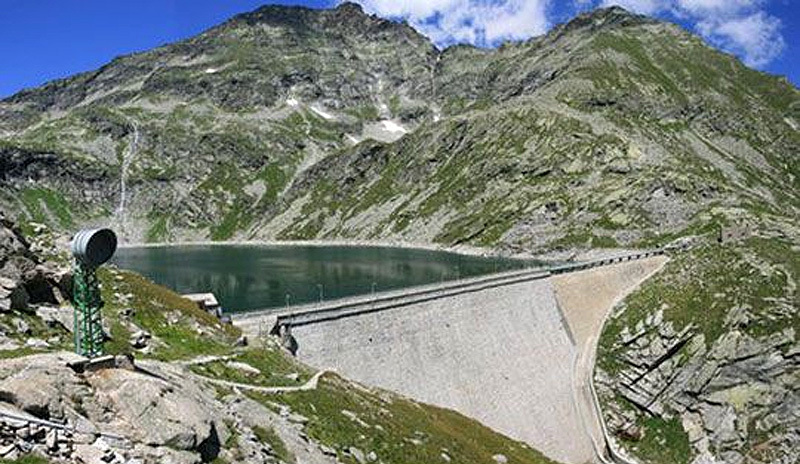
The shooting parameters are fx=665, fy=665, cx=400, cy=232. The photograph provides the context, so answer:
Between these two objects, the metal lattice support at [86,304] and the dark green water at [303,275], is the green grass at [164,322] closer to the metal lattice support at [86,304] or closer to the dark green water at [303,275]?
the metal lattice support at [86,304]

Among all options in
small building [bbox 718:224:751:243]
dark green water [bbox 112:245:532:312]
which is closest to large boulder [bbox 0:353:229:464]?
dark green water [bbox 112:245:532:312]

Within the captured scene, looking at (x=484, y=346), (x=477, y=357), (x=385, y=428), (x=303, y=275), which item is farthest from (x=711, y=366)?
(x=303, y=275)

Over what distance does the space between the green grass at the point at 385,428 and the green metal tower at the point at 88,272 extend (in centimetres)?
1117

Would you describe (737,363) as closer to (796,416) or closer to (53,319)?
(796,416)

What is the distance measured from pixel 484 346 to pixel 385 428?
3837 centimetres

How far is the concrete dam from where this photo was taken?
6253 centimetres

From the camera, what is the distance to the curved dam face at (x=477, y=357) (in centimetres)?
6334

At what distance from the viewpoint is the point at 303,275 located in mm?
149750

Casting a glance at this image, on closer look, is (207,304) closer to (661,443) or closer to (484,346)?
(484,346)

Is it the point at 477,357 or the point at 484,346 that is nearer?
the point at 477,357

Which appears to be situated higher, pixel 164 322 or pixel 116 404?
pixel 116 404

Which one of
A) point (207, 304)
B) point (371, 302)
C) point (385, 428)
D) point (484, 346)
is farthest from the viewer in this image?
point (484, 346)

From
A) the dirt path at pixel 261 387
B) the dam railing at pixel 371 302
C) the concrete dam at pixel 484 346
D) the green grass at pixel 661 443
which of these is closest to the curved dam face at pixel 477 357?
the concrete dam at pixel 484 346

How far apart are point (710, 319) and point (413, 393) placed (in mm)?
49736
